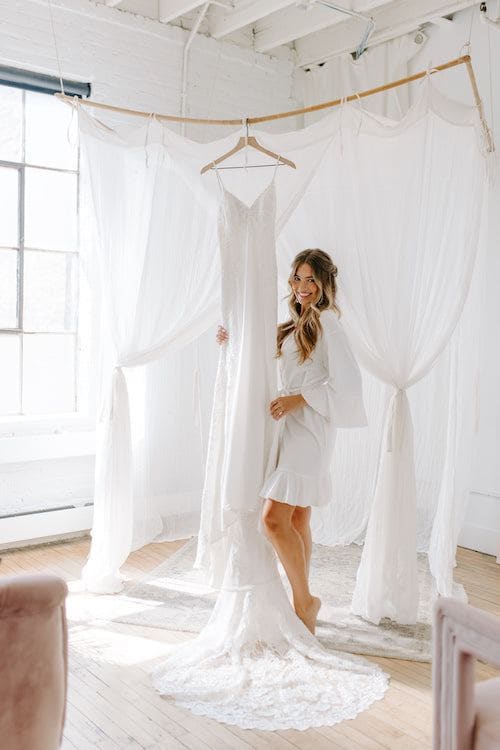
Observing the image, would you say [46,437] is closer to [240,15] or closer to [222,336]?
[222,336]

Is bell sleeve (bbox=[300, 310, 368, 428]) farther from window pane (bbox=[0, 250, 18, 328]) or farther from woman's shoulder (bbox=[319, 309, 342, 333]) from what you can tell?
window pane (bbox=[0, 250, 18, 328])

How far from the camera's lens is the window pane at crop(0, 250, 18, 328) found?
4359 mm

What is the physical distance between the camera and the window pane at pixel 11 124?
14.2 feet

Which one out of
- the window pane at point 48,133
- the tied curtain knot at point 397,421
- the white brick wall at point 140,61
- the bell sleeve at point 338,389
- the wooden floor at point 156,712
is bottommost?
the wooden floor at point 156,712

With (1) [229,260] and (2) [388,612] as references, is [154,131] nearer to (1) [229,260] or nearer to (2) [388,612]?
(1) [229,260]

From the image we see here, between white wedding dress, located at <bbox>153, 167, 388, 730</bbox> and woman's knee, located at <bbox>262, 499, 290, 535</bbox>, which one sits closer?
white wedding dress, located at <bbox>153, 167, 388, 730</bbox>

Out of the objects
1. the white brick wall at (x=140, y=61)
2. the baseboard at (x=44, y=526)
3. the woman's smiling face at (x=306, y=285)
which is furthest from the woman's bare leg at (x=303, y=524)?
the white brick wall at (x=140, y=61)

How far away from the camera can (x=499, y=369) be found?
4.32m

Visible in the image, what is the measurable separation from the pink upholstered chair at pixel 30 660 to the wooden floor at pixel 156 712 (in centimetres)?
76

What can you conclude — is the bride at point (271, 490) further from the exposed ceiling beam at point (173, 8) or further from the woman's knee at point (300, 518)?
the exposed ceiling beam at point (173, 8)

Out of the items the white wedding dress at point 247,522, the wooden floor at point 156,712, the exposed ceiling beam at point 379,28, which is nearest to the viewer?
the wooden floor at point 156,712

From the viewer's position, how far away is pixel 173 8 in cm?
452

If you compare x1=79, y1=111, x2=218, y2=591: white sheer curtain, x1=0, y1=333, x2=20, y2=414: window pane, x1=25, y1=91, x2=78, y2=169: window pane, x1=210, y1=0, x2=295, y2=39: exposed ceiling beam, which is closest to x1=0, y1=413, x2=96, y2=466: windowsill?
x1=0, y1=333, x2=20, y2=414: window pane

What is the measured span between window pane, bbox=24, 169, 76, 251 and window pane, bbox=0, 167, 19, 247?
0.06m
